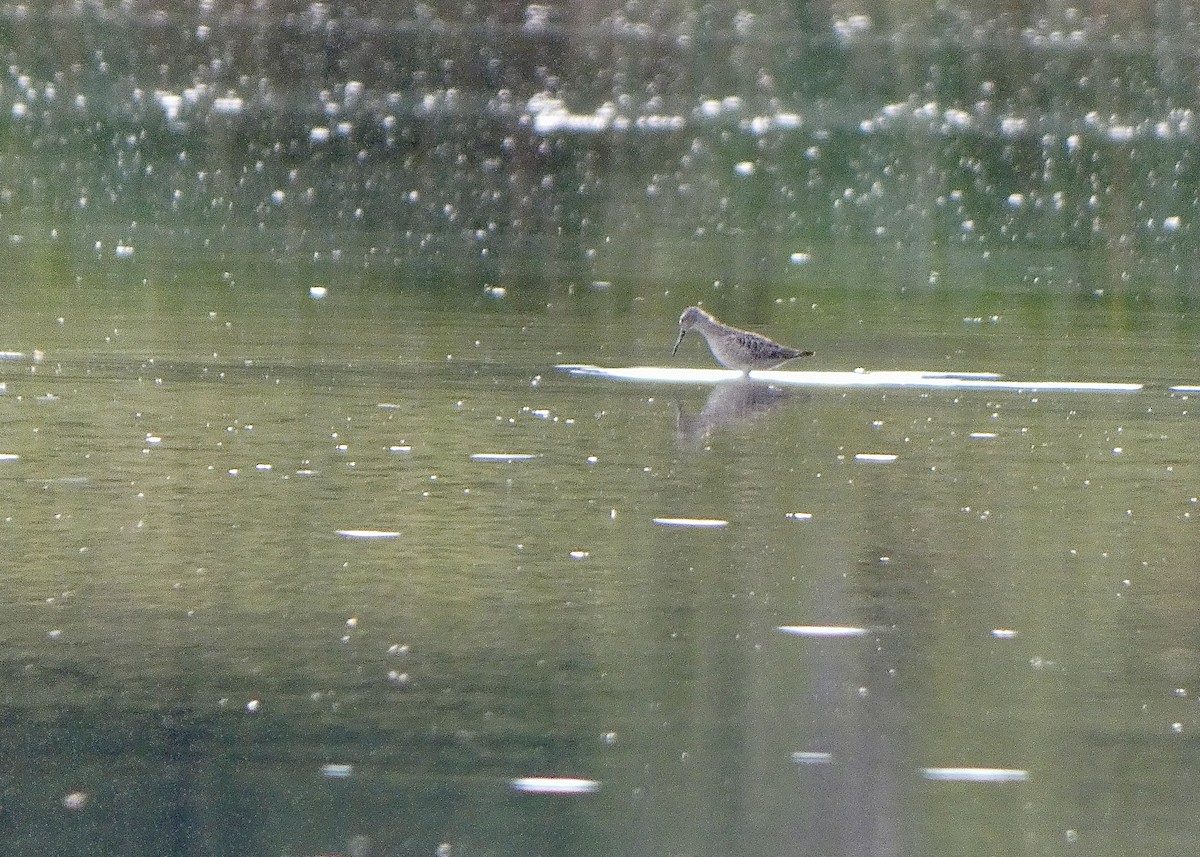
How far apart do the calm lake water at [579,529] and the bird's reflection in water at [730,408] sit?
0.05 meters

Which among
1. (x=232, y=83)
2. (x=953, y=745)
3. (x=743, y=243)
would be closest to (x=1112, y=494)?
(x=953, y=745)

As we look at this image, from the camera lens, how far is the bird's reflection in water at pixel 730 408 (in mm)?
11438

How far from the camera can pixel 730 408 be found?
40.4 feet

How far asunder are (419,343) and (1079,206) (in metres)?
12.8

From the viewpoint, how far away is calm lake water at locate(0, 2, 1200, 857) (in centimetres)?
599

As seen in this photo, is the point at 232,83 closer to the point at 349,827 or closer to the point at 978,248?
the point at 978,248

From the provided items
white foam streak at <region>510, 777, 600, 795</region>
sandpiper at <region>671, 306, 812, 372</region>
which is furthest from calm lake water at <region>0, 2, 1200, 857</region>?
→ sandpiper at <region>671, 306, 812, 372</region>

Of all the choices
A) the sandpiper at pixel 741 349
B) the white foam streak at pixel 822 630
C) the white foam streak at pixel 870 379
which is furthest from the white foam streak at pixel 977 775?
the sandpiper at pixel 741 349

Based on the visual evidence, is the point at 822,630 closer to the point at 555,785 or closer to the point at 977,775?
the point at 977,775

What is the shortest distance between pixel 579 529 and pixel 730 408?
344cm

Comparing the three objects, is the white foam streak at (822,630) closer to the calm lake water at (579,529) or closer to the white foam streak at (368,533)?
the calm lake water at (579,529)

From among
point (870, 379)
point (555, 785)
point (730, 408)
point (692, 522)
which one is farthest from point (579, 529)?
point (870, 379)

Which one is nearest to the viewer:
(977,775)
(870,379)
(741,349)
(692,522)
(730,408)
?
(977,775)

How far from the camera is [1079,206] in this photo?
83.8ft
